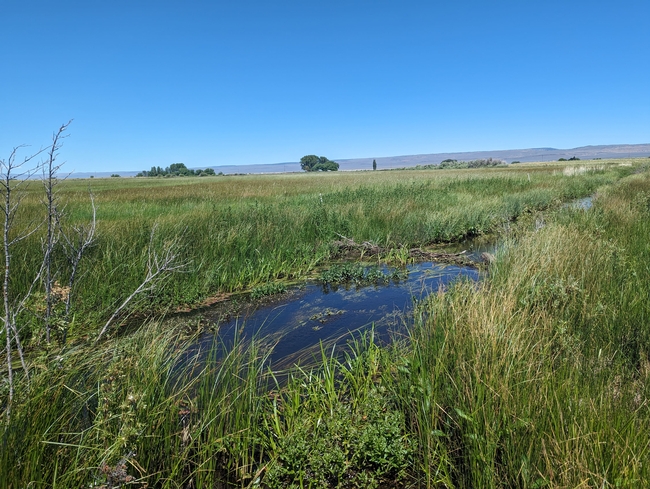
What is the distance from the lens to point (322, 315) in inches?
236

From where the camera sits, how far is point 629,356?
→ 3.30 metres

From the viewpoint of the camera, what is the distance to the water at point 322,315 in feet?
15.9

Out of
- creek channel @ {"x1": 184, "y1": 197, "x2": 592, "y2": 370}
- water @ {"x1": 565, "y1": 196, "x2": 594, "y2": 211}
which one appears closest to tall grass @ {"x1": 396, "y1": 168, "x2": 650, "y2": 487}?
creek channel @ {"x1": 184, "y1": 197, "x2": 592, "y2": 370}

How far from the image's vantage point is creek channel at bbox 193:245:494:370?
15.6ft

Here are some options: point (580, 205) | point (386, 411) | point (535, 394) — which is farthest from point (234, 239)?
point (580, 205)

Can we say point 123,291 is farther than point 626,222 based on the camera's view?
No

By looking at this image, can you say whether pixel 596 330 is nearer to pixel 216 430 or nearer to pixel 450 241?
pixel 216 430

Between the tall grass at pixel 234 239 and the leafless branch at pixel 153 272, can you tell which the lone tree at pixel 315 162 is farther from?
the leafless branch at pixel 153 272

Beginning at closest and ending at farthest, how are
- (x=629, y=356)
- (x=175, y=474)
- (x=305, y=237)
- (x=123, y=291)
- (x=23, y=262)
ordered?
(x=175, y=474) → (x=629, y=356) → (x=23, y=262) → (x=123, y=291) → (x=305, y=237)

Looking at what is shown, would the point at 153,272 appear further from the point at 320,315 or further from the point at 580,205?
the point at 580,205

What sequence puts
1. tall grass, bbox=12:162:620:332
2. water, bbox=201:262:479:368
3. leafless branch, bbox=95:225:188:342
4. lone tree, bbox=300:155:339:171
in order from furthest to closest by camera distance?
lone tree, bbox=300:155:339:171 → tall grass, bbox=12:162:620:332 → water, bbox=201:262:479:368 → leafless branch, bbox=95:225:188:342

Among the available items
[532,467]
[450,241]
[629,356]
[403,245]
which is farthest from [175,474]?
[450,241]

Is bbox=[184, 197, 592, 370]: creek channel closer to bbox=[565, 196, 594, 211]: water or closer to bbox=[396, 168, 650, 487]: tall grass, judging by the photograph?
bbox=[396, 168, 650, 487]: tall grass

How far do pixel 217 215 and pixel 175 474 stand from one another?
27.0 feet
